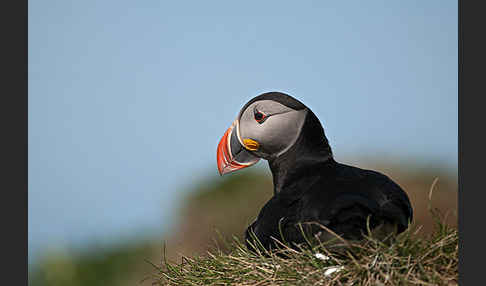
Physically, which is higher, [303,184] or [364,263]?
[303,184]

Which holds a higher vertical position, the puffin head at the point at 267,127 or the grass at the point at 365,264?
the puffin head at the point at 267,127

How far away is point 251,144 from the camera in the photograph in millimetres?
4074

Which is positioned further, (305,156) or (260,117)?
(260,117)

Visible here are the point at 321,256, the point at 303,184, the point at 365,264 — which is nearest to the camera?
the point at 365,264

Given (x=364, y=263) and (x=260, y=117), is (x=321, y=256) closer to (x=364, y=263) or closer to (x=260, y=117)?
(x=364, y=263)

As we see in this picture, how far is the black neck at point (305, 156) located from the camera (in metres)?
3.85

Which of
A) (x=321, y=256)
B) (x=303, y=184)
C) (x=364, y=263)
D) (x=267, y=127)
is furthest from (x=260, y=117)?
(x=364, y=263)

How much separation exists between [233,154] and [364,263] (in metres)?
1.52

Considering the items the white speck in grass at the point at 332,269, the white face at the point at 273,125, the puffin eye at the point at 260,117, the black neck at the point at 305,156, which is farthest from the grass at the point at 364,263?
the puffin eye at the point at 260,117

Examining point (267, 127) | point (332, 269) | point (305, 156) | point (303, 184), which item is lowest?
point (332, 269)

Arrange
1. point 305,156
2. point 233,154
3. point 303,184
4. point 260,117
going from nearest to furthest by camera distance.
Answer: point 303,184
point 305,156
point 260,117
point 233,154

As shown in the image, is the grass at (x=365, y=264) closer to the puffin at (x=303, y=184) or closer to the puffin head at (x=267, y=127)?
the puffin at (x=303, y=184)

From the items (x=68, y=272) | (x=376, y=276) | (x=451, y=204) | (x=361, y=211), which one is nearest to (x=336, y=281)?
(x=376, y=276)

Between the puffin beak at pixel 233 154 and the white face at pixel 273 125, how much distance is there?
14cm
